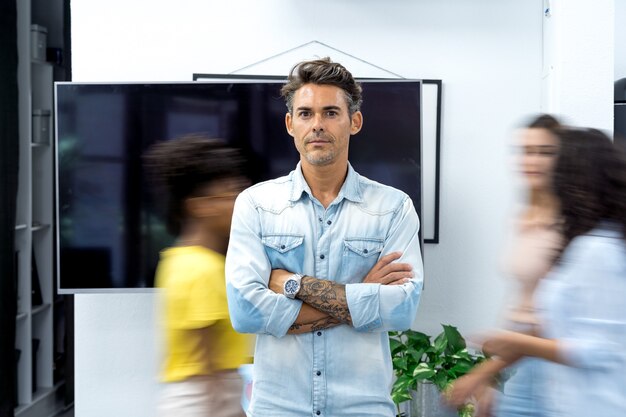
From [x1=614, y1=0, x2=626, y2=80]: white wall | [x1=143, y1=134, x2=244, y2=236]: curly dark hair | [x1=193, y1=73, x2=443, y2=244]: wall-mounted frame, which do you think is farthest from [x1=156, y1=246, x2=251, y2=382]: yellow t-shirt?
[x1=614, y1=0, x2=626, y2=80]: white wall

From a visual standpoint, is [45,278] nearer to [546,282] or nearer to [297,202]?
[297,202]

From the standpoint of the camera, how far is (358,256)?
192 cm

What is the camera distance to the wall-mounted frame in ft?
10.3

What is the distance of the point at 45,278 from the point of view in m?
4.58

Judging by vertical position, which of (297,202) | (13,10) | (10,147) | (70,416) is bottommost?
(70,416)

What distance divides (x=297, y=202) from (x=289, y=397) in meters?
0.49

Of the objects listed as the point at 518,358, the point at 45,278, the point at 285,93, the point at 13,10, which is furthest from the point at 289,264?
the point at 45,278

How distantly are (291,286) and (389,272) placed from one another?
0.25 metres

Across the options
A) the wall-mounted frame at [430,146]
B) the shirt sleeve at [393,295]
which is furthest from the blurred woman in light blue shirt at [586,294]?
the wall-mounted frame at [430,146]

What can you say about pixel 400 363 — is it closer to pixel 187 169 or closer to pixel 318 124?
pixel 318 124

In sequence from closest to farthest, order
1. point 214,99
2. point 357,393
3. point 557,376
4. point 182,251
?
1. point 557,376
2. point 182,251
3. point 357,393
4. point 214,99

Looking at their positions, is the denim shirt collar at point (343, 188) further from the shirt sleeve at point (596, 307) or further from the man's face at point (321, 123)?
the shirt sleeve at point (596, 307)

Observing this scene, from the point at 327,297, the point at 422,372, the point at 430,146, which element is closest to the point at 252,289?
the point at 327,297

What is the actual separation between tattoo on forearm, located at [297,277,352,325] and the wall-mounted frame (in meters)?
1.37
